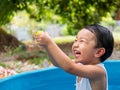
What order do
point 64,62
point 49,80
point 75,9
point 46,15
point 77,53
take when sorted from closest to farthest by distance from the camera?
point 64,62, point 77,53, point 49,80, point 75,9, point 46,15

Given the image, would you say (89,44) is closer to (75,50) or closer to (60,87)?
(75,50)

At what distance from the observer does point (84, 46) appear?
84.8 inches

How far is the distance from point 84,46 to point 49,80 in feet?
4.76

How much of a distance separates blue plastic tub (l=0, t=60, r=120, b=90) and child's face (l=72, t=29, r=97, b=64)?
3.23 feet

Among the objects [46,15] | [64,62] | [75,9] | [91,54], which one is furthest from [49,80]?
[46,15]

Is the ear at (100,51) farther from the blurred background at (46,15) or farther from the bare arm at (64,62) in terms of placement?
the blurred background at (46,15)

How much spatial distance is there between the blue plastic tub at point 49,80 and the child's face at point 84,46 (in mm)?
983

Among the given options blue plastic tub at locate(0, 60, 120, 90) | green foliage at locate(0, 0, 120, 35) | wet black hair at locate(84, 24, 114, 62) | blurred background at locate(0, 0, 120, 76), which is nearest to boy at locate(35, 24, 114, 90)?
wet black hair at locate(84, 24, 114, 62)

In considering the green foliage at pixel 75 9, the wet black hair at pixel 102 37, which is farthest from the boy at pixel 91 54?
the green foliage at pixel 75 9

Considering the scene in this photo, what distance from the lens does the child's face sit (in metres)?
2.15

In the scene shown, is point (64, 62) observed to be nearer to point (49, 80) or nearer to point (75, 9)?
point (49, 80)

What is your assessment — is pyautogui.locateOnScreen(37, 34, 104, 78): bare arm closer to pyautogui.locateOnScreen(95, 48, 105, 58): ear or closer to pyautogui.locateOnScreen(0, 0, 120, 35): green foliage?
pyautogui.locateOnScreen(95, 48, 105, 58): ear

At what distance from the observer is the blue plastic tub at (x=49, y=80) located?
322cm

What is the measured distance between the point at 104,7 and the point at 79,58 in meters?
5.84
